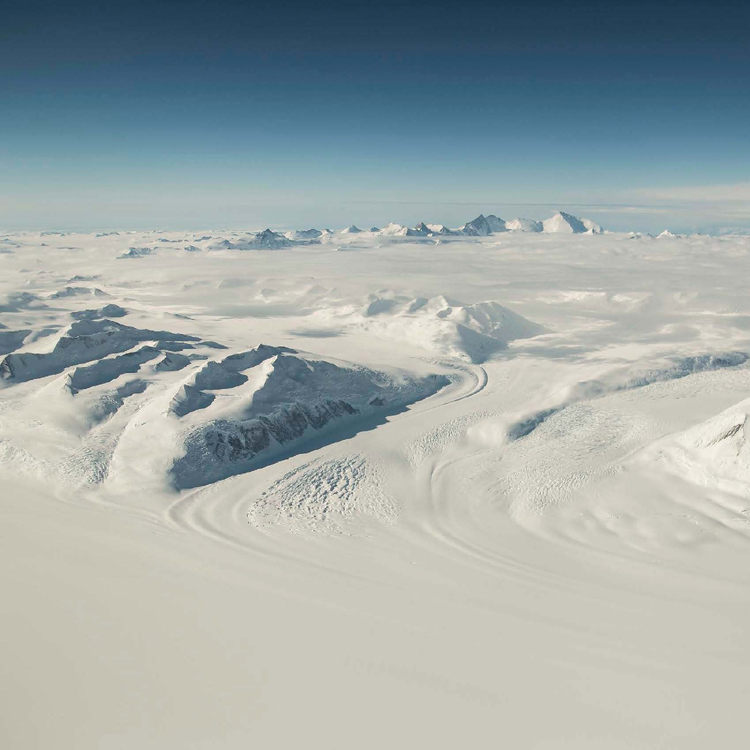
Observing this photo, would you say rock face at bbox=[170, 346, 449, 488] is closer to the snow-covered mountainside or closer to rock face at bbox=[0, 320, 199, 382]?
rock face at bbox=[0, 320, 199, 382]

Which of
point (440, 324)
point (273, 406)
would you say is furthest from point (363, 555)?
point (440, 324)

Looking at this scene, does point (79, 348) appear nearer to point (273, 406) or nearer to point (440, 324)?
point (273, 406)

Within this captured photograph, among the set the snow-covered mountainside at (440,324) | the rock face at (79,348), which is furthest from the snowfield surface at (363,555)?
the snow-covered mountainside at (440,324)

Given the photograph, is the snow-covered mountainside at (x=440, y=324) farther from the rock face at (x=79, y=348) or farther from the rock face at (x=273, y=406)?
the rock face at (x=79, y=348)

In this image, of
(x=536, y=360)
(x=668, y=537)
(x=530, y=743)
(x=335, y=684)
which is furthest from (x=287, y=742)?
(x=536, y=360)

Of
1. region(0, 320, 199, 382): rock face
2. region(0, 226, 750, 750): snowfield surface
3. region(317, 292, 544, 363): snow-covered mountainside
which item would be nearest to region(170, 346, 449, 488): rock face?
region(0, 226, 750, 750): snowfield surface

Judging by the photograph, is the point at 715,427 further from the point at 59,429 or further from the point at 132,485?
the point at 59,429
